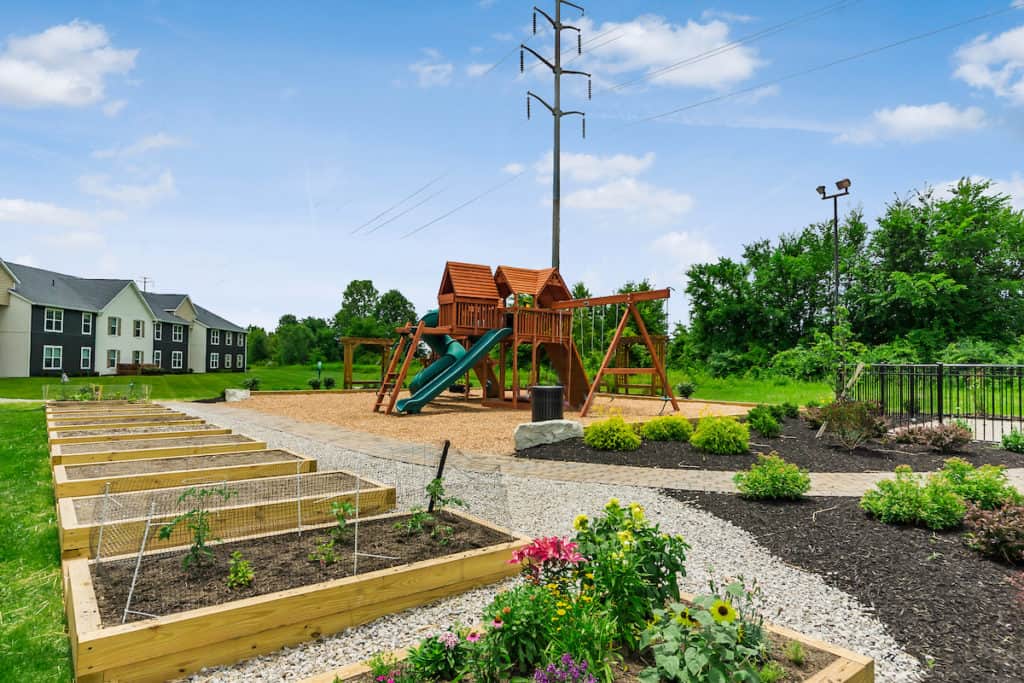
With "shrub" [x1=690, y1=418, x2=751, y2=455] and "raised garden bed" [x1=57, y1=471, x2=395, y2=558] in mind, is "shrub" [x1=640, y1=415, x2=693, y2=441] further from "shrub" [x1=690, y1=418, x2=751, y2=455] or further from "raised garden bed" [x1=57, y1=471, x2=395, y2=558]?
"raised garden bed" [x1=57, y1=471, x2=395, y2=558]

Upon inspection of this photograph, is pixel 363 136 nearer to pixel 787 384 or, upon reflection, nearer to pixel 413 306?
pixel 787 384

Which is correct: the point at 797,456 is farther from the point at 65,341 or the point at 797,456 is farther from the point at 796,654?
the point at 65,341

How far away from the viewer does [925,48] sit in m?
15.1

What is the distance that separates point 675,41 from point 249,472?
19.3 meters

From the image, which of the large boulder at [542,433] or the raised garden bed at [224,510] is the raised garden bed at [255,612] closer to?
the raised garden bed at [224,510]

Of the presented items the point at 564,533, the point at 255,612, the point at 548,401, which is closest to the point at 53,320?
the point at 548,401

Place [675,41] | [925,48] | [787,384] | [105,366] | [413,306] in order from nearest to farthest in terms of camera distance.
Answer: 1. [925,48]
2. [675,41]
3. [787,384]
4. [105,366]
5. [413,306]

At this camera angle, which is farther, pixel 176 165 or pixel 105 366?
pixel 105 366

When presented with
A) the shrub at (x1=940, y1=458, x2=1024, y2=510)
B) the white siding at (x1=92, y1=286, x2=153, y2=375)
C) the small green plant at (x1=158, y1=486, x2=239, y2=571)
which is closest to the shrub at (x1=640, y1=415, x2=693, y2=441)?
the shrub at (x1=940, y1=458, x2=1024, y2=510)

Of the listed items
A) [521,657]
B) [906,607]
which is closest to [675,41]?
[906,607]

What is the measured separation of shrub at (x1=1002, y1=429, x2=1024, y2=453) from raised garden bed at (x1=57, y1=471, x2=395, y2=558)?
10.6 m

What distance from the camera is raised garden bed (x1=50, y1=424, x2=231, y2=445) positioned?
28.6ft

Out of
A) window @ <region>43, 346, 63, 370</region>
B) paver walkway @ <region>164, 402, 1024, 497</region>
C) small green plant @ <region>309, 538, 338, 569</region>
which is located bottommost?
paver walkway @ <region>164, 402, 1024, 497</region>

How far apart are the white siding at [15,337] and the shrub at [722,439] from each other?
3935 cm
